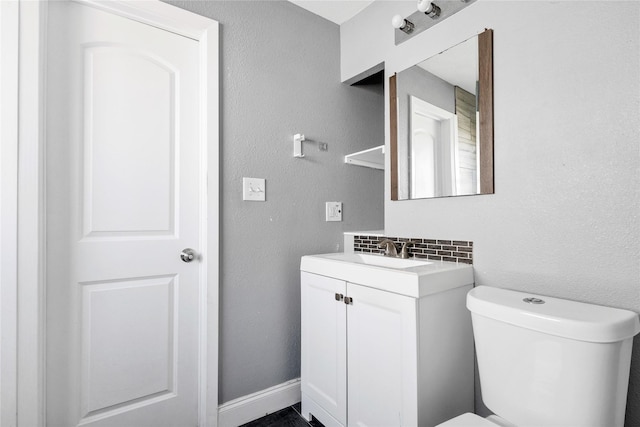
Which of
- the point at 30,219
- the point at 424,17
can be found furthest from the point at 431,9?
the point at 30,219

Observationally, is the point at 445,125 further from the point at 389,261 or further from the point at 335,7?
the point at 335,7

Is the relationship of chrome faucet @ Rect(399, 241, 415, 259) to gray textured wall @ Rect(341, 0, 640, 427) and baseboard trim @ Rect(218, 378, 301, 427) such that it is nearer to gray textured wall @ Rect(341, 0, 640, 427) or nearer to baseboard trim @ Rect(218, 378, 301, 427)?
gray textured wall @ Rect(341, 0, 640, 427)

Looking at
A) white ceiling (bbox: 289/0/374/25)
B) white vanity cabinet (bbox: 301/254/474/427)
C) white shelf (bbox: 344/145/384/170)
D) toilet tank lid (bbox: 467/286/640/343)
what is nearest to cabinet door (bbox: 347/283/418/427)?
white vanity cabinet (bbox: 301/254/474/427)

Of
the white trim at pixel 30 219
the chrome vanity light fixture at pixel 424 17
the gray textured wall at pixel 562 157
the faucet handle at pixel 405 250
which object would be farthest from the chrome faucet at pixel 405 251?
the white trim at pixel 30 219

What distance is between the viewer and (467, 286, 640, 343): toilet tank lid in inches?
32.2

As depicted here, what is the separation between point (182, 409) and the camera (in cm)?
151

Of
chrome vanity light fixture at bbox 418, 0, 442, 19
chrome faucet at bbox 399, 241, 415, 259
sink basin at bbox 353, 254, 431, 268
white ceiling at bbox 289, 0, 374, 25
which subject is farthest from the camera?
white ceiling at bbox 289, 0, 374, 25

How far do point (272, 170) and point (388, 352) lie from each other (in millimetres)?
1085

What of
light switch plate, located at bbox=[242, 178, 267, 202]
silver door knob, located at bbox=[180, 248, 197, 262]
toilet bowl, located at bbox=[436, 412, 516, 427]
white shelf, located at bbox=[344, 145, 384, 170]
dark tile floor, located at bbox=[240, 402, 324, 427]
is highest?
white shelf, located at bbox=[344, 145, 384, 170]

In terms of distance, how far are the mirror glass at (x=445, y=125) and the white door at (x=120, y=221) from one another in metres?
1.05

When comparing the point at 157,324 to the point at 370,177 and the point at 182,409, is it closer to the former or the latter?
the point at 182,409

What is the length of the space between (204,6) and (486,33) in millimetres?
1307

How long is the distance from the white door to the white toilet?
1248 mm

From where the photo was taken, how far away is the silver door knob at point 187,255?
4.94 ft
